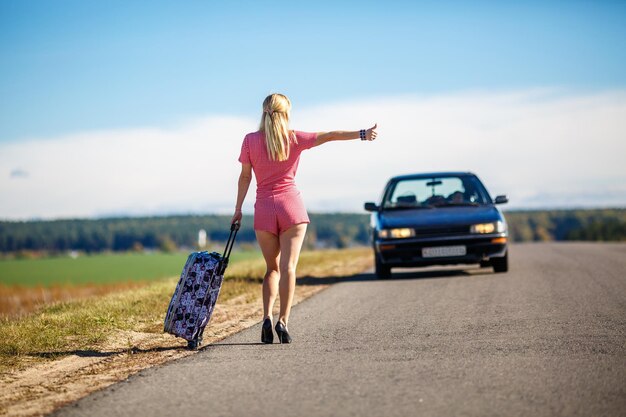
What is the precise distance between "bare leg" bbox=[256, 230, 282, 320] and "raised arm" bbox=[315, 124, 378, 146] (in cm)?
95

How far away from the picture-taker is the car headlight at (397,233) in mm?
14445

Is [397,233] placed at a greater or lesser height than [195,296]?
greater

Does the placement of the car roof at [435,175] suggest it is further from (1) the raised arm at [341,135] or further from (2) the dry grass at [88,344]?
(1) the raised arm at [341,135]

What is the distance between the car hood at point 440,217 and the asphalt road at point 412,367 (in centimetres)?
372

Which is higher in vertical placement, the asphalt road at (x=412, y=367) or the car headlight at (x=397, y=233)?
the car headlight at (x=397, y=233)

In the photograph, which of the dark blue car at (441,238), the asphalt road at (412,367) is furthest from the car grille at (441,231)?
the asphalt road at (412,367)

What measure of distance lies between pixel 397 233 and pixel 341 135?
23.4ft

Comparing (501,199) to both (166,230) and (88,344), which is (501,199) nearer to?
(88,344)

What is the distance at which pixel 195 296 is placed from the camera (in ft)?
25.2

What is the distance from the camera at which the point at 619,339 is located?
23.8 feet

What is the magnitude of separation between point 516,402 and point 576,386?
61 centimetres

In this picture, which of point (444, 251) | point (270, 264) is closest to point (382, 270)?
point (444, 251)

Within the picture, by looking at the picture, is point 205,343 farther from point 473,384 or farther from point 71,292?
point 71,292

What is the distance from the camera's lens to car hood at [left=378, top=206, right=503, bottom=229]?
1451 centimetres
